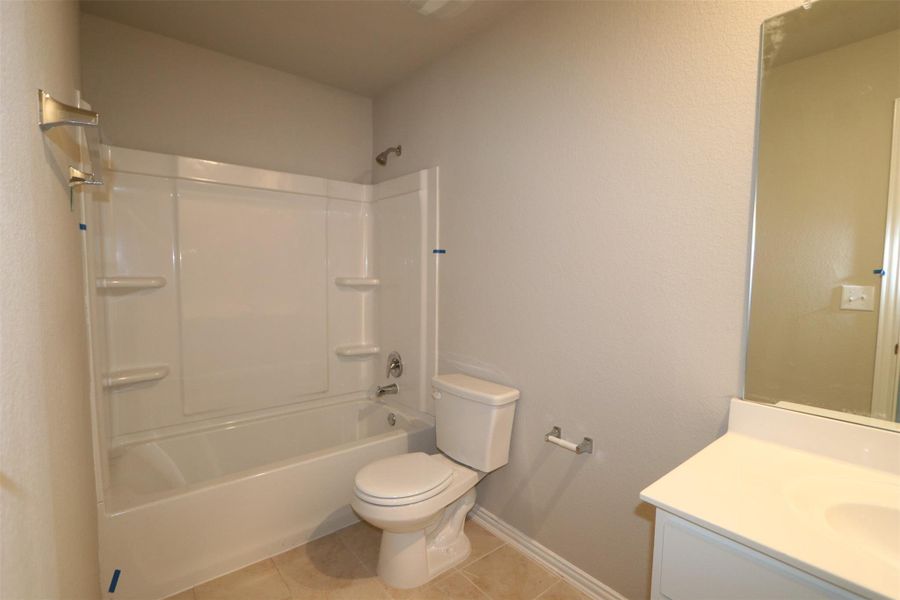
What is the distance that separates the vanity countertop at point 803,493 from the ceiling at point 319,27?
1.87m

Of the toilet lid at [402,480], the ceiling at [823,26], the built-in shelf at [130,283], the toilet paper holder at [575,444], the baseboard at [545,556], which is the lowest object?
the baseboard at [545,556]

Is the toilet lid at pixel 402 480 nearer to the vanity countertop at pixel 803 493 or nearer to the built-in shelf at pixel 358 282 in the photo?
the vanity countertop at pixel 803 493

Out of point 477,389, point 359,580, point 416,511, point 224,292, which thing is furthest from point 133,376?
point 477,389

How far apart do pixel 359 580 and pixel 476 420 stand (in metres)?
0.81

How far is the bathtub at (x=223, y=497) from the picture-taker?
5.04ft

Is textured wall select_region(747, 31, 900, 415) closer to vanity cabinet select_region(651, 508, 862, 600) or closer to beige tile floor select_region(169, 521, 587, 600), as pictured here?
vanity cabinet select_region(651, 508, 862, 600)

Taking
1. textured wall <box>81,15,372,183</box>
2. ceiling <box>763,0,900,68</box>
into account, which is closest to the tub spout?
textured wall <box>81,15,372,183</box>

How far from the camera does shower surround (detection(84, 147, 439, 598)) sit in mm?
1648

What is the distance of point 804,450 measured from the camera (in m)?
1.09

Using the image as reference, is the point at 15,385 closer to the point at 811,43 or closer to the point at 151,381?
the point at 151,381

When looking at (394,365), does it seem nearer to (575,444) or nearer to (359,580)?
(359,580)

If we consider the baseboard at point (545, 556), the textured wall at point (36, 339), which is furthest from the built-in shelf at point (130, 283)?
the baseboard at point (545, 556)

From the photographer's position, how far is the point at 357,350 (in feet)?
9.06

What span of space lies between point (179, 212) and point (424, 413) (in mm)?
1734
